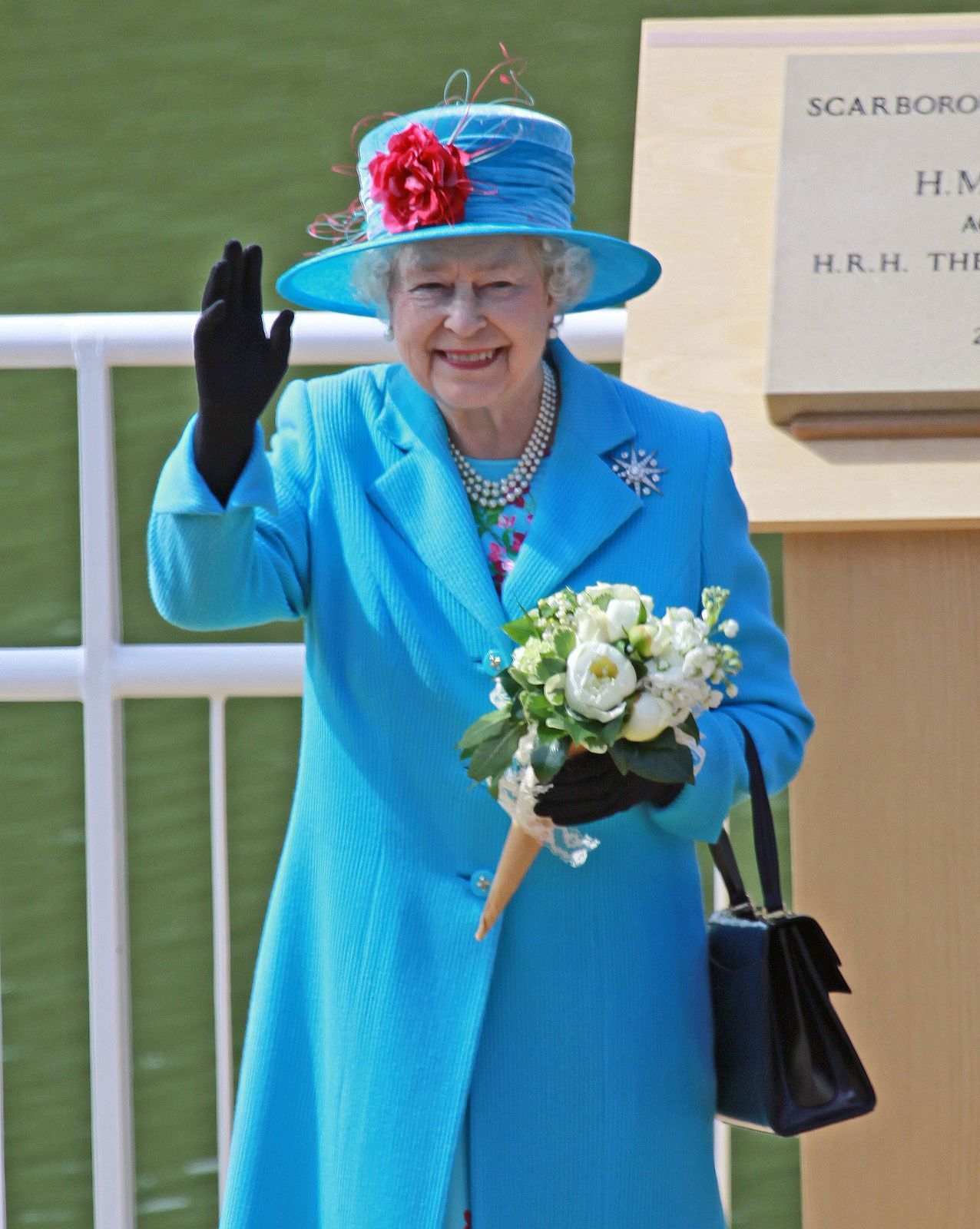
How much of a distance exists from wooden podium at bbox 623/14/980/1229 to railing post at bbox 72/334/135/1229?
2.71ft

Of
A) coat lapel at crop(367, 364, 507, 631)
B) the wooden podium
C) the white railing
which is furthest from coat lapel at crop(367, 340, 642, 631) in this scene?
the white railing

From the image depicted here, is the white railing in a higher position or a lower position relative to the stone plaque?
lower

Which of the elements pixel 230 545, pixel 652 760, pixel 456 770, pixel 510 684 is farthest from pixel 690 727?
pixel 230 545

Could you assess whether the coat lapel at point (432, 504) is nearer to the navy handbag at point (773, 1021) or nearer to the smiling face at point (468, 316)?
the smiling face at point (468, 316)

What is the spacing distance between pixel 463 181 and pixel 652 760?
686 mm

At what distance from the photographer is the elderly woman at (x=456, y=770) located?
1.91 meters

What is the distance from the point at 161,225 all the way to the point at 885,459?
2261 millimetres

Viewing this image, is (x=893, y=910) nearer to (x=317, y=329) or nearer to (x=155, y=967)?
(x=317, y=329)

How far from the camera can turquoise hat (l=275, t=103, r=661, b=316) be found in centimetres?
189

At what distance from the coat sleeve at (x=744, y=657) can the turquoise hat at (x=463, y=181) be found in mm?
321

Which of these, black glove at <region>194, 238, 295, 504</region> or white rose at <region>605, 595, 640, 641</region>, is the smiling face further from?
white rose at <region>605, 595, 640, 641</region>

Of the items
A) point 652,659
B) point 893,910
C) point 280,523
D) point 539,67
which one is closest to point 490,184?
point 280,523

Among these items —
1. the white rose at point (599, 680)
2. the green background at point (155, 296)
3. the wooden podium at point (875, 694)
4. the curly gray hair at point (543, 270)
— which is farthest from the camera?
the green background at point (155, 296)

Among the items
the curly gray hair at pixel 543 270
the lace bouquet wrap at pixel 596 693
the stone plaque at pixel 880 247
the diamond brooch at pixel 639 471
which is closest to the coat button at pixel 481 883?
the lace bouquet wrap at pixel 596 693
